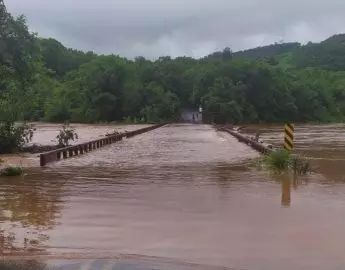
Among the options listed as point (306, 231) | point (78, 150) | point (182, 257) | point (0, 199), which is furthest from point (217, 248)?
point (78, 150)

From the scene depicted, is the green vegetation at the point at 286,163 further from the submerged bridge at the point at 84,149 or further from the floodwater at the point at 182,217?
the submerged bridge at the point at 84,149

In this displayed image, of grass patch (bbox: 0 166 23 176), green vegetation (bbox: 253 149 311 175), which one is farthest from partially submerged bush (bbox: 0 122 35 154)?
green vegetation (bbox: 253 149 311 175)

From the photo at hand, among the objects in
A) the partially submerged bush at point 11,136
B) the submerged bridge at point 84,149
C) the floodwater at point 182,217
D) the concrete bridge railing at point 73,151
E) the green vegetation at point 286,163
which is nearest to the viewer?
the floodwater at point 182,217

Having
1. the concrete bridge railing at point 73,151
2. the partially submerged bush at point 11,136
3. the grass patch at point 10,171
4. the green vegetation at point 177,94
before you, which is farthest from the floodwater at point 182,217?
the green vegetation at point 177,94

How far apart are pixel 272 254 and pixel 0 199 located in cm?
667

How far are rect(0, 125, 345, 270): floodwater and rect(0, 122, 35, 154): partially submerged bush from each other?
945 cm

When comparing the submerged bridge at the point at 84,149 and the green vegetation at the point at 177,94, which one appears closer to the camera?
the submerged bridge at the point at 84,149

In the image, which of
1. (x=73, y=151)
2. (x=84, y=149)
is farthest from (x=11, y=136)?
(x=73, y=151)

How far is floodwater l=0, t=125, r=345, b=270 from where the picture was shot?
24.5 ft

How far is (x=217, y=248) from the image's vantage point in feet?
25.2

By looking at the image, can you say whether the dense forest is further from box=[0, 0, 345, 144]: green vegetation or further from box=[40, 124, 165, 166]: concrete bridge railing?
box=[40, 124, 165, 166]: concrete bridge railing

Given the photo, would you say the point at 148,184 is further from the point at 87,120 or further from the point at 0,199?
the point at 87,120

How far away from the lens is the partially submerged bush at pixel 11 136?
85.6 ft

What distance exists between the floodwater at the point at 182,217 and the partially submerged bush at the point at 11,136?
9.45 meters
